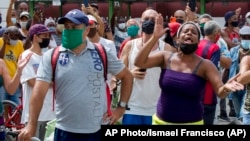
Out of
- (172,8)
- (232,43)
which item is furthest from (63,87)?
(172,8)

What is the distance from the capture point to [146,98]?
7.46 metres

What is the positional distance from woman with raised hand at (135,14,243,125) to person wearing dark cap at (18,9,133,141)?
624mm

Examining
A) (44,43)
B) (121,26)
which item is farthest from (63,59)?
(121,26)

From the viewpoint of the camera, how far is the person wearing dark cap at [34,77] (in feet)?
26.5

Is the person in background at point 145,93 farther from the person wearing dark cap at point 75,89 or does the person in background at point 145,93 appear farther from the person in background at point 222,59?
the person wearing dark cap at point 75,89

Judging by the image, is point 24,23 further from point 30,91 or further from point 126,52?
point 126,52

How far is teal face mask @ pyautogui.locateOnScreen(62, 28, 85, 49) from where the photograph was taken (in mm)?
5680

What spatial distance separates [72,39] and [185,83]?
1.10 meters

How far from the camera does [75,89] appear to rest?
557 cm

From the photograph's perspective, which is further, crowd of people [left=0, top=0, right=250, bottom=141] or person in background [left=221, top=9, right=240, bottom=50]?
person in background [left=221, top=9, right=240, bottom=50]

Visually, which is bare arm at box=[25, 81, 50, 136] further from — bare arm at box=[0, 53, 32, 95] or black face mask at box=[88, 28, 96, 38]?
black face mask at box=[88, 28, 96, 38]

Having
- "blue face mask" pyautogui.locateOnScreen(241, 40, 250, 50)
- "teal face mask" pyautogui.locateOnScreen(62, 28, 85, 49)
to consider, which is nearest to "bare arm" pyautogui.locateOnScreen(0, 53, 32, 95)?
"teal face mask" pyautogui.locateOnScreen(62, 28, 85, 49)

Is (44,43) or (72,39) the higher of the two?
(72,39)

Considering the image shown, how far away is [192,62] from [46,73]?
4.69 feet
